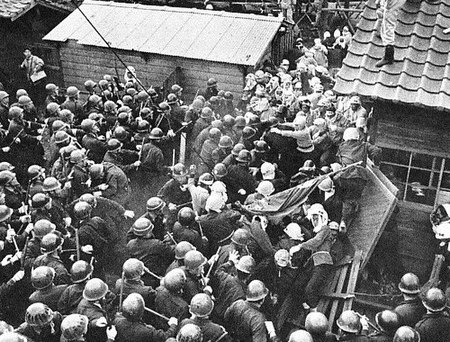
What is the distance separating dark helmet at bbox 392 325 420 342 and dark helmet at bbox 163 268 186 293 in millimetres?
2872

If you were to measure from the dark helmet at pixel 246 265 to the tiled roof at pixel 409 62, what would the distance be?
3.04 meters

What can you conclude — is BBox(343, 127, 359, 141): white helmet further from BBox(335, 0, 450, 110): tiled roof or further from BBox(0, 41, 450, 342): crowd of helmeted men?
BBox(335, 0, 450, 110): tiled roof

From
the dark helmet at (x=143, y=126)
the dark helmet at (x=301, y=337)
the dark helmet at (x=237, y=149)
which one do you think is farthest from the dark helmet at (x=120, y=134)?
the dark helmet at (x=301, y=337)

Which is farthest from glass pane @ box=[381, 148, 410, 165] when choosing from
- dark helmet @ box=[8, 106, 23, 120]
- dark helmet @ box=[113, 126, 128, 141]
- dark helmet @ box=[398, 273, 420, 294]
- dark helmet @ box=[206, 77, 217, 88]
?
dark helmet @ box=[8, 106, 23, 120]

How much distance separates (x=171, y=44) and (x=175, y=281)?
11215 mm

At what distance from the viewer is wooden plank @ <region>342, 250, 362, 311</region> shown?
8367 millimetres

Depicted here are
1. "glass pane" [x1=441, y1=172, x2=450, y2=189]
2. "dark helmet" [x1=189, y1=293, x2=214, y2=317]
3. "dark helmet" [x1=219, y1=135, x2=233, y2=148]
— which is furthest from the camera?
"dark helmet" [x1=219, y1=135, x2=233, y2=148]

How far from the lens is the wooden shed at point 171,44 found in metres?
16.2

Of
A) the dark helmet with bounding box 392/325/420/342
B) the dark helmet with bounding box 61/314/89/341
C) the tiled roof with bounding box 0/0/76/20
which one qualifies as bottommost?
the dark helmet with bounding box 61/314/89/341

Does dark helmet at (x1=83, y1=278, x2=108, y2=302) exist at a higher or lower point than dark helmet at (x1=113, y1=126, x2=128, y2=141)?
higher

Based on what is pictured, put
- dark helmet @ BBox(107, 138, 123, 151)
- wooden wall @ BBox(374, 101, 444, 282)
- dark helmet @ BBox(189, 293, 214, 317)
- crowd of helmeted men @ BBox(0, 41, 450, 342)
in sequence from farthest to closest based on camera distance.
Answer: dark helmet @ BBox(107, 138, 123, 151) < wooden wall @ BBox(374, 101, 444, 282) < crowd of helmeted men @ BBox(0, 41, 450, 342) < dark helmet @ BBox(189, 293, 214, 317)

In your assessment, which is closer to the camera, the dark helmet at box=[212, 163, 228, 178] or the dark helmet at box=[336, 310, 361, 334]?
the dark helmet at box=[336, 310, 361, 334]

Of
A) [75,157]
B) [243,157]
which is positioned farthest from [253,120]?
[75,157]

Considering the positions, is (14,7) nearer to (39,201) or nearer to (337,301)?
(39,201)
